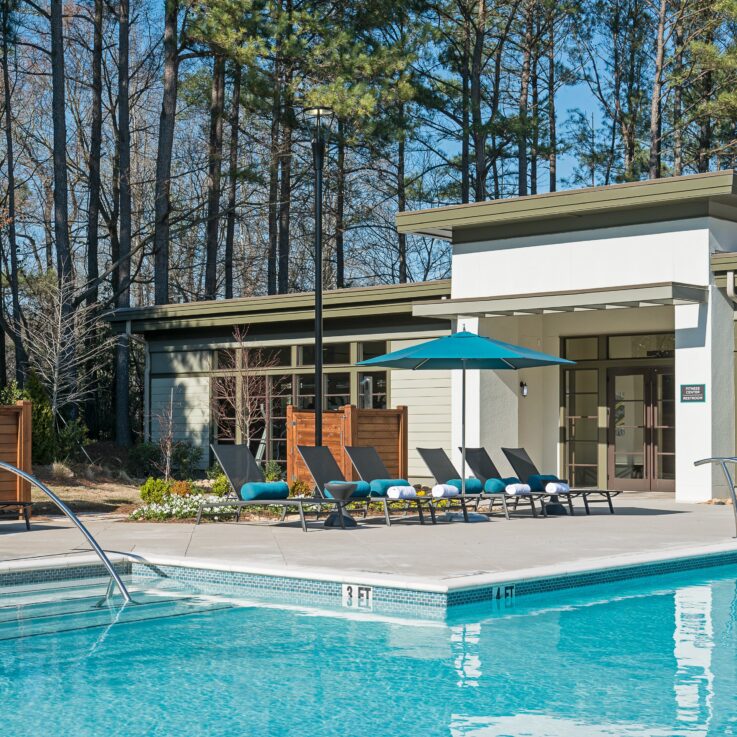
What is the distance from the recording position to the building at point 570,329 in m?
15.9

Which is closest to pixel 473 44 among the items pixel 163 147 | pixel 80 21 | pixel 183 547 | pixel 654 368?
pixel 163 147

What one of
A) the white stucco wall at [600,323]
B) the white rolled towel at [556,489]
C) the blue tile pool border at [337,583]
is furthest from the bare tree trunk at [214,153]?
the blue tile pool border at [337,583]

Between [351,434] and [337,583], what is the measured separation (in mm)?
8126

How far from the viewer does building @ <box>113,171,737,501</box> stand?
52.1ft

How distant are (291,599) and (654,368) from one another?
36.4 feet

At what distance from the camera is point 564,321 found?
19.1m

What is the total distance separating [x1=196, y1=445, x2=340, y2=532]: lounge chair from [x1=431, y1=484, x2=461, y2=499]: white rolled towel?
1233 mm

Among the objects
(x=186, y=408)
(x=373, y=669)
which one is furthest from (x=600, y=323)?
(x=373, y=669)

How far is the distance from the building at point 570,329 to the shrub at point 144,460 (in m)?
1.46

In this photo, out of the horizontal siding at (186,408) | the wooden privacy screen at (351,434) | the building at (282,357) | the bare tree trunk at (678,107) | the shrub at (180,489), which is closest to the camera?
the shrub at (180,489)

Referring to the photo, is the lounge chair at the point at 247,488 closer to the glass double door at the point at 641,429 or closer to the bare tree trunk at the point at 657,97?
the glass double door at the point at 641,429

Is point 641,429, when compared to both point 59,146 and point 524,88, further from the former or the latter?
point 524,88

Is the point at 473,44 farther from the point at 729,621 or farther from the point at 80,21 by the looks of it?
the point at 729,621

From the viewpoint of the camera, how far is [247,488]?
12.5 metres
